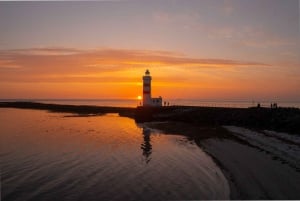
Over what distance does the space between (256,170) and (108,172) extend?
5.42 meters

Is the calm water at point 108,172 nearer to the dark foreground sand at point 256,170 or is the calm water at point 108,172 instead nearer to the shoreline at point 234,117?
the dark foreground sand at point 256,170

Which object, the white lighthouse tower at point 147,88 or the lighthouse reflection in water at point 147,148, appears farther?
the white lighthouse tower at point 147,88

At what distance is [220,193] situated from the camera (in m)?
9.87

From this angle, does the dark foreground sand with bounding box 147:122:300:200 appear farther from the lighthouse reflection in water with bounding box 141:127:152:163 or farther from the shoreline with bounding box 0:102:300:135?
the shoreline with bounding box 0:102:300:135

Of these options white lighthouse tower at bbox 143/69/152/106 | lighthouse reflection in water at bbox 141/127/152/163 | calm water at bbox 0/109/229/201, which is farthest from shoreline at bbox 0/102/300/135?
lighthouse reflection in water at bbox 141/127/152/163

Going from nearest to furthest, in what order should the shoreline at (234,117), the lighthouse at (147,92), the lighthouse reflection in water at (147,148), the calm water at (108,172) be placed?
the calm water at (108,172) → the lighthouse reflection in water at (147,148) → the shoreline at (234,117) → the lighthouse at (147,92)

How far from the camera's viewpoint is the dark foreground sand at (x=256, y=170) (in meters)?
9.48

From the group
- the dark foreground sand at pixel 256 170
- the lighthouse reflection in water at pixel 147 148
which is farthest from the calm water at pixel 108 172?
the dark foreground sand at pixel 256 170

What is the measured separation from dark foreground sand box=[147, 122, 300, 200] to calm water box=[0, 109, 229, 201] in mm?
472

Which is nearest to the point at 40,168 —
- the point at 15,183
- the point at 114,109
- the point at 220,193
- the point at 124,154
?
the point at 15,183

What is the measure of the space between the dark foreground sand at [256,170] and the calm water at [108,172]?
Result: 0.47m

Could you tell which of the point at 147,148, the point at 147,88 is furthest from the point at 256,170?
the point at 147,88

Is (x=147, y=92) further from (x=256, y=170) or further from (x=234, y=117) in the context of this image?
(x=256, y=170)

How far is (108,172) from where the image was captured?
42.0 ft
